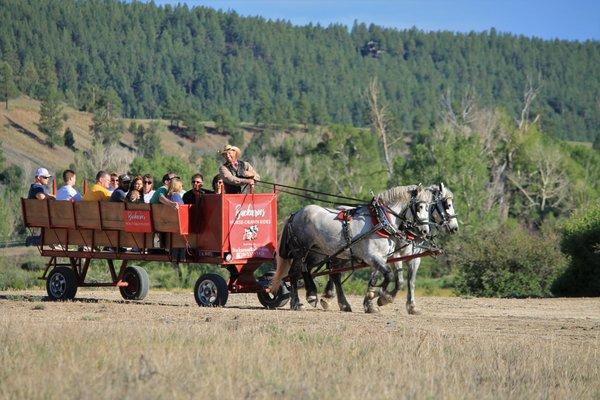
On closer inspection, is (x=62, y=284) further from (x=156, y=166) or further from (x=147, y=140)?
(x=147, y=140)

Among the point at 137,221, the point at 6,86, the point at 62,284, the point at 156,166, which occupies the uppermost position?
the point at 6,86

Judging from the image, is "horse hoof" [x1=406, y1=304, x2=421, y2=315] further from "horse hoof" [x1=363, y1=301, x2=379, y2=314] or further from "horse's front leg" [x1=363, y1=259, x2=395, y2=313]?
"horse's front leg" [x1=363, y1=259, x2=395, y2=313]

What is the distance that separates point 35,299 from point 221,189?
4642 millimetres

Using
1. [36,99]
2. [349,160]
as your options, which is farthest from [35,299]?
[36,99]

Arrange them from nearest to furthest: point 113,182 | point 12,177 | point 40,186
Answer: point 40,186
point 113,182
point 12,177

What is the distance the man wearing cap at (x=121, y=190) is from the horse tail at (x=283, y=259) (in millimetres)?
2847

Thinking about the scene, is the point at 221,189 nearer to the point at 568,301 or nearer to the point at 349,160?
the point at 568,301

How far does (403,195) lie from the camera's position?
63.3 ft

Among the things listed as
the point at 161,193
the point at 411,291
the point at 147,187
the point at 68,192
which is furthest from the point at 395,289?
the point at 68,192

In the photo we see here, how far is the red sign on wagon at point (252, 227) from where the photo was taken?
736 inches

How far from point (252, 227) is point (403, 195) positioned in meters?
2.60

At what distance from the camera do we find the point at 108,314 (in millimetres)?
17422

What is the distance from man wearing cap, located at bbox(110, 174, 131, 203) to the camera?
65.3ft

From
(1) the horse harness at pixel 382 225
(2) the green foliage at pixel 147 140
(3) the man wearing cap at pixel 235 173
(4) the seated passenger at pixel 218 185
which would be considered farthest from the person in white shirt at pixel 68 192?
(2) the green foliage at pixel 147 140
